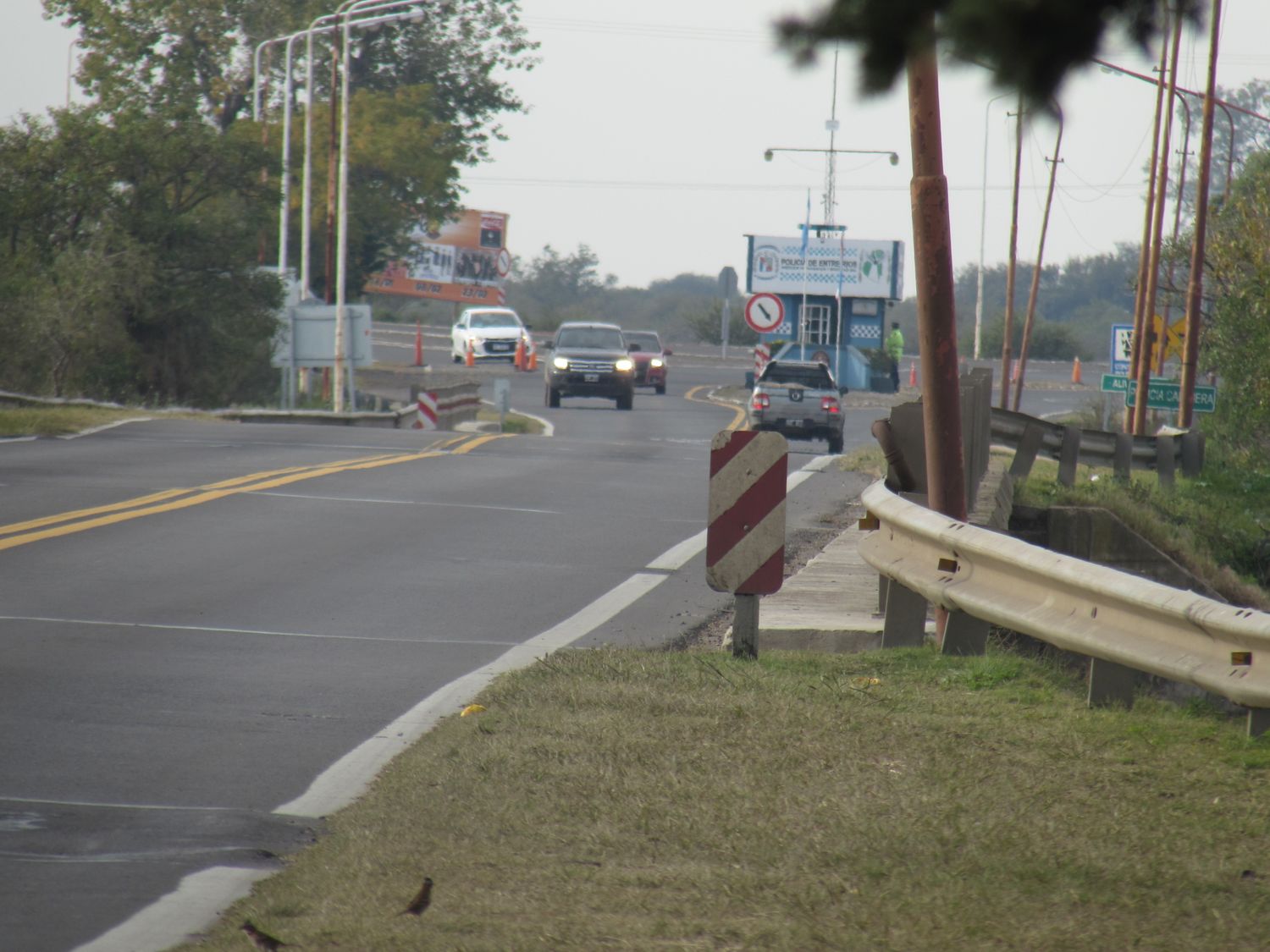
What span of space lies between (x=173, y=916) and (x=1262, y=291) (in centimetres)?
2689

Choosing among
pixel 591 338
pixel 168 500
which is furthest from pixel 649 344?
pixel 168 500

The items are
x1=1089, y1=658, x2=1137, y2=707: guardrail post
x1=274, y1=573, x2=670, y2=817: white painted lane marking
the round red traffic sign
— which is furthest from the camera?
the round red traffic sign

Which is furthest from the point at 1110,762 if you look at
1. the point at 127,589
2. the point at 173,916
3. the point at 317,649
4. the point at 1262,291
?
the point at 1262,291

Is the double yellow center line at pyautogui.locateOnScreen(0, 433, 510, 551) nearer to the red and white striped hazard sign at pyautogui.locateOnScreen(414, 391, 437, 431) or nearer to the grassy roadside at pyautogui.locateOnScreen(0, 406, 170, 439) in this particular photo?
the grassy roadside at pyautogui.locateOnScreen(0, 406, 170, 439)

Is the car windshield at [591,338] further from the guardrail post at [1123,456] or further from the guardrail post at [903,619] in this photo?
the guardrail post at [903,619]

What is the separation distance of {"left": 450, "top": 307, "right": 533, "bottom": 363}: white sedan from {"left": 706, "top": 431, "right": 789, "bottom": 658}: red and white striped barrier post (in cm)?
5703

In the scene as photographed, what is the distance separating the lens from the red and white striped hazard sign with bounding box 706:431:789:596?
7.75 m

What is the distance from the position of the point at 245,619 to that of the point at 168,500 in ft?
17.7

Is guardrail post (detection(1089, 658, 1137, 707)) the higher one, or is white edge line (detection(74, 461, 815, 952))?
guardrail post (detection(1089, 658, 1137, 707))

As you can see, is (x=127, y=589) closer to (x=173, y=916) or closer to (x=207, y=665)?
(x=207, y=665)

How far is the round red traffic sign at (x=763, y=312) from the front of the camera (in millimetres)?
32000

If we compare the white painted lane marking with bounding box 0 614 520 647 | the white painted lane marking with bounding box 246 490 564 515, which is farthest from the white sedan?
the white painted lane marking with bounding box 0 614 520 647

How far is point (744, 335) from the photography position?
316 feet

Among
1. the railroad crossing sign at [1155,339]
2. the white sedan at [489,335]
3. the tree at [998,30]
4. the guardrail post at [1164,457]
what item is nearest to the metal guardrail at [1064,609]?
the tree at [998,30]
